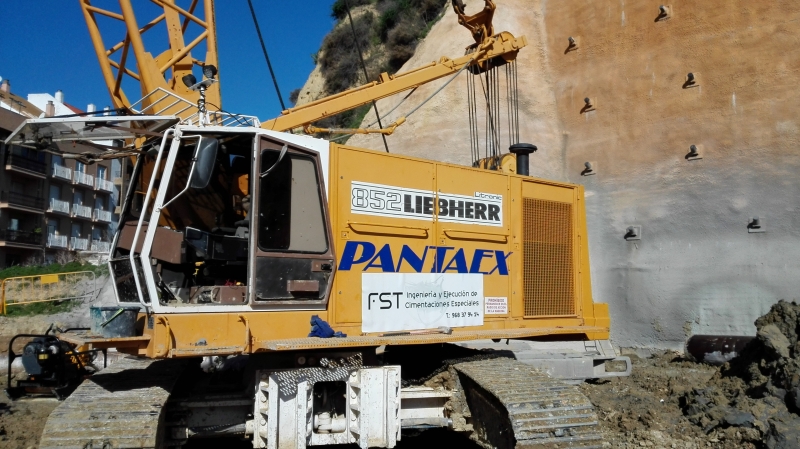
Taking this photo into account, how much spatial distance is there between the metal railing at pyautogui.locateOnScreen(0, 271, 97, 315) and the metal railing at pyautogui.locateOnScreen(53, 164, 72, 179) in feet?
78.2

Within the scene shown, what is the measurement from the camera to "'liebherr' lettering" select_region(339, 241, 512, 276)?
227 inches

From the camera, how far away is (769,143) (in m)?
14.4

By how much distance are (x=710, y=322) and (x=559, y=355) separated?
25.9 feet

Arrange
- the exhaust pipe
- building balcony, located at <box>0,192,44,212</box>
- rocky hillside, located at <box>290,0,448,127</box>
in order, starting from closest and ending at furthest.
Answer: the exhaust pipe < rocky hillside, located at <box>290,0,448,127</box> < building balcony, located at <box>0,192,44,212</box>

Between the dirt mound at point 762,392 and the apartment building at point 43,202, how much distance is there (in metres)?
36.0

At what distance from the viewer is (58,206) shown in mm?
43406

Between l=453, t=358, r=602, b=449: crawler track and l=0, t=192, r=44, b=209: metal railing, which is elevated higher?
l=0, t=192, r=44, b=209: metal railing

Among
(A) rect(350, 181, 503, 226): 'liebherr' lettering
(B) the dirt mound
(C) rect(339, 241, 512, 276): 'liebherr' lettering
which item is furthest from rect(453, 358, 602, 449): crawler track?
(B) the dirt mound

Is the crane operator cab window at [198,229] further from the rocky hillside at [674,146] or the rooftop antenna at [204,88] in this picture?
the rocky hillside at [674,146]

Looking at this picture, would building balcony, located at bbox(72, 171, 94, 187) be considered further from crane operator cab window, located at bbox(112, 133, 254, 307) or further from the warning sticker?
the warning sticker

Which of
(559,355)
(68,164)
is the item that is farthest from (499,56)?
(68,164)

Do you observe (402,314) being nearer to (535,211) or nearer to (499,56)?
(535,211)

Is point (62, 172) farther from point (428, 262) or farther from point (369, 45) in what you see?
point (428, 262)

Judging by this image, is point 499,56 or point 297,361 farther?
point 499,56
